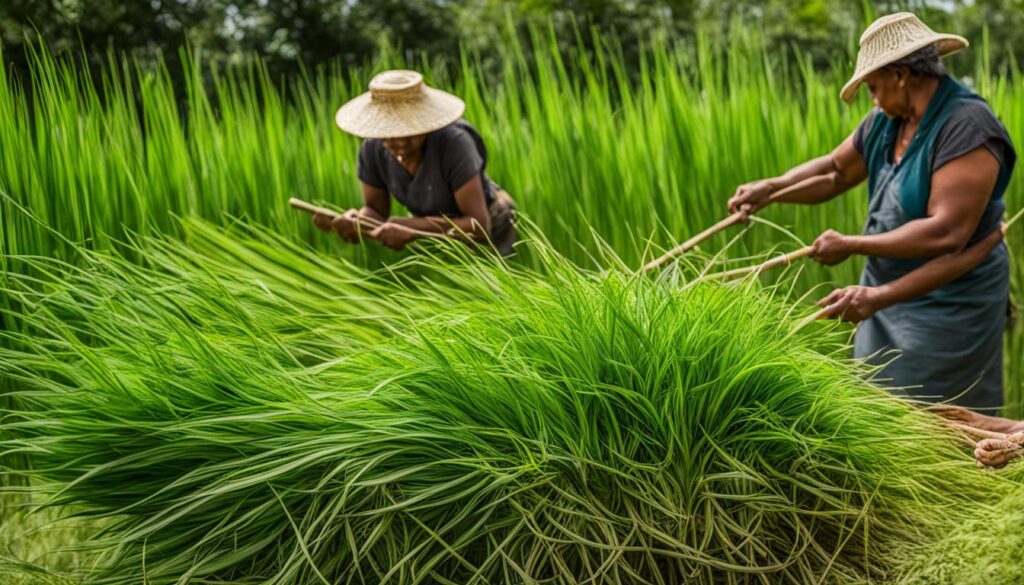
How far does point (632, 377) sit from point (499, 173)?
2112 millimetres

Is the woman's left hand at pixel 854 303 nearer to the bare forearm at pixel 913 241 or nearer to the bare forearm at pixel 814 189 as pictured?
the bare forearm at pixel 913 241

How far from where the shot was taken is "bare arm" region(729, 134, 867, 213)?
10.7 feet

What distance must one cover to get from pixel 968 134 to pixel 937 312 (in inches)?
20.5

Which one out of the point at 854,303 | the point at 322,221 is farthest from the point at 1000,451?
the point at 322,221

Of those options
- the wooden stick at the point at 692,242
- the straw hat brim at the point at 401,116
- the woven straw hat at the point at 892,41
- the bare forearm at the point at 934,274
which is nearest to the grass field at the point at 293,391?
the wooden stick at the point at 692,242

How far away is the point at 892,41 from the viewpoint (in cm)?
276

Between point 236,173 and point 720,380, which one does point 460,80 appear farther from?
point 720,380

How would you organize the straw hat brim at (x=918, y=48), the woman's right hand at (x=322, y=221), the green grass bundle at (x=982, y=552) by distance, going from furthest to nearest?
the woman's right hand at (x=322, y=221) → the straw hat brim at (x=918, y=48) → the green grass bundle at (x=982, y=552)

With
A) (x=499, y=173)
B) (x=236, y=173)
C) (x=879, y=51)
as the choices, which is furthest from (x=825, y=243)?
(x=236, y=173)

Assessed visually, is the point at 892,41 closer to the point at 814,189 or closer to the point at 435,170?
the point at 814,189

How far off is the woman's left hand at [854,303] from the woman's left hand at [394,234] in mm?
1261

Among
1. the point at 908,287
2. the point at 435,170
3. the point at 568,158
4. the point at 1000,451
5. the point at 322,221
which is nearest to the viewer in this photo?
the point at 1000,451

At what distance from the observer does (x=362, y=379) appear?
8.38 ft

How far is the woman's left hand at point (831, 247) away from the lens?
107 inches
